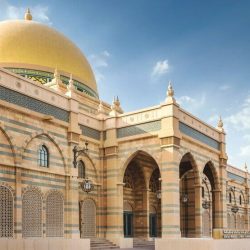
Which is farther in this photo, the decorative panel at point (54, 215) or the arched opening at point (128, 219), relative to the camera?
the arched opening at point (128, 219)

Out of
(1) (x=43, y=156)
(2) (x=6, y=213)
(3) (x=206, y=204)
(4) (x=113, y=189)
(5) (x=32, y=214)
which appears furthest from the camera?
(3) (x=206, y=204)

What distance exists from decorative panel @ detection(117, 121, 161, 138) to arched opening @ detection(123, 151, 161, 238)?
2.54 m

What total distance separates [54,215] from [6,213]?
2.97 m

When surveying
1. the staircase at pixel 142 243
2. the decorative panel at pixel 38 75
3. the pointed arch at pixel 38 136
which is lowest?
the staircase at pixel 142 243

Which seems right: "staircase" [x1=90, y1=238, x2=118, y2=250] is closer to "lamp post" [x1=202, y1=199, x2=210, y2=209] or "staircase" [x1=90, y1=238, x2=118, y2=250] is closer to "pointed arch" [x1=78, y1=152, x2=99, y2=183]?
"pointed arch" [x1=78, y1=152, x2=99, y2=183]

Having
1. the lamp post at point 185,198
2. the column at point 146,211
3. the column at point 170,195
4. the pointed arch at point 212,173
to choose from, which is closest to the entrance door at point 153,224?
the column at point 146,211

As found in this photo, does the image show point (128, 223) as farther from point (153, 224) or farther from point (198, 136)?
point (198, 136)

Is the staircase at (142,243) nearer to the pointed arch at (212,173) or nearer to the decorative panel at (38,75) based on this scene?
the pointed arch at (212,173)

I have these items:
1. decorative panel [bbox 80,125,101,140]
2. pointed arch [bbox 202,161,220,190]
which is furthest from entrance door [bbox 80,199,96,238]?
pointed arch [bbox 202,161,220,190]

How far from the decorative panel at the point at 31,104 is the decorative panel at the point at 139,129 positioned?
12.4 feet

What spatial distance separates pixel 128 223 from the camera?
80.9ft

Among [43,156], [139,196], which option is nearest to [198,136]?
[139,196]

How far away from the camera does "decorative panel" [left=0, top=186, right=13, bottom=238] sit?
15.9m

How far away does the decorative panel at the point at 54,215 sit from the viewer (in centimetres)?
1820
